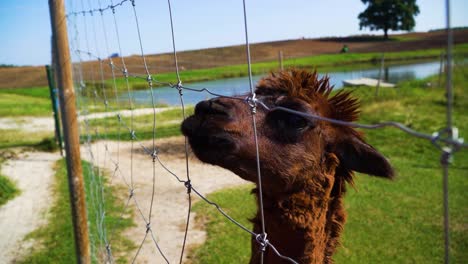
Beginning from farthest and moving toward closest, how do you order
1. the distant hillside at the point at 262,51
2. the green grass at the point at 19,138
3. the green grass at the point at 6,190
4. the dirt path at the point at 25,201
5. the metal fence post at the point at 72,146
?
1. the green grass at the point at 19,138
2. the distant hillside at the point at 262,51
3. the green grass at the point at 6,190
4. the dirt path at the point at 25,201
5. the metal fence post at the point at 72,146

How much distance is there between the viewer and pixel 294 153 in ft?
6.51

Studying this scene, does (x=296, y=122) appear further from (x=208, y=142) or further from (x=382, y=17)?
(x=382, y=17)

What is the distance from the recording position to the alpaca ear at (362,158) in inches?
78.2

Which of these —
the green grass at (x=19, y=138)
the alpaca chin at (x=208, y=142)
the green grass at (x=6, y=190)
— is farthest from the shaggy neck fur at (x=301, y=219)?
the green grass at (x=19, y=138)

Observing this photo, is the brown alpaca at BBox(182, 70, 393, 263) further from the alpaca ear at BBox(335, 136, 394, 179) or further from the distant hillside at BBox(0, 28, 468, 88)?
the distant hillside at BBox(0, 28, 468, 88)

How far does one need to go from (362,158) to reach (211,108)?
824 mm

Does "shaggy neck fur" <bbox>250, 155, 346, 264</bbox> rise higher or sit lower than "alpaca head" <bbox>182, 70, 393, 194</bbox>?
lower

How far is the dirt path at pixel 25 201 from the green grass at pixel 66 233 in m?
0.17

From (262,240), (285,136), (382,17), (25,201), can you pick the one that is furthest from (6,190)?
(382,17)

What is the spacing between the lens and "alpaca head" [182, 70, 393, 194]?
1.83 metres

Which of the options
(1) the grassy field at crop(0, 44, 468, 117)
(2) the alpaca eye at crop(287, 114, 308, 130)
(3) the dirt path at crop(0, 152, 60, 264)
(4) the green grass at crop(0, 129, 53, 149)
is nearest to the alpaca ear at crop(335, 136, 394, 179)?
(2) the alpaca eye at crop(287, 114, 308, 130)

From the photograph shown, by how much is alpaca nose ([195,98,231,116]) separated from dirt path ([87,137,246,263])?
212cm

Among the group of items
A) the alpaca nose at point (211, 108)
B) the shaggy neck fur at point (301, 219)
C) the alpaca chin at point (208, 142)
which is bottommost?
the shaggy neck fur at point (301, 219)

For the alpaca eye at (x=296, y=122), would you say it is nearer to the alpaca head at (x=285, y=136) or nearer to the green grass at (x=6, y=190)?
the alpaca head at (x=285, y=136)
